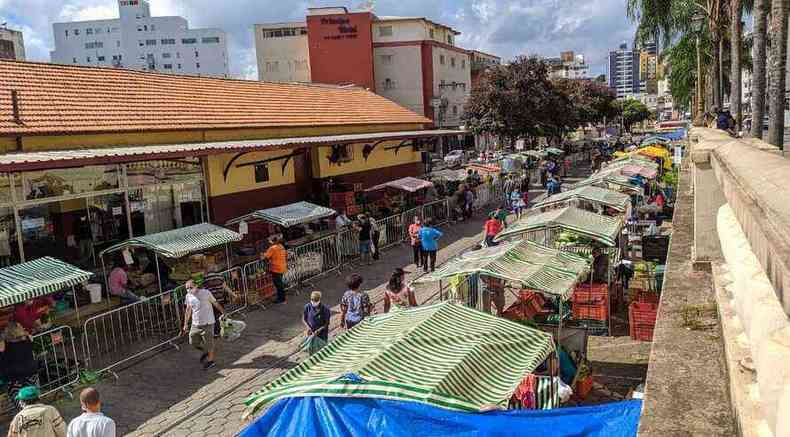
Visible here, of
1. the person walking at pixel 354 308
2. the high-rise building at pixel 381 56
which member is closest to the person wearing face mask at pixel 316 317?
the person walking at pixel 354 308

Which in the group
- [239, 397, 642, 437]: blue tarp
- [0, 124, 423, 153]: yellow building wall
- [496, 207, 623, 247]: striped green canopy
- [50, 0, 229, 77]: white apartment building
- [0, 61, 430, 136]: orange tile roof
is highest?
[50, 0, 229, 77]: white apartment building

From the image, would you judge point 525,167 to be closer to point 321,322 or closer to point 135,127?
point 135,127

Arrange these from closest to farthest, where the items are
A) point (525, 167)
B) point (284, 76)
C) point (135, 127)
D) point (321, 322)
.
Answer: point (321, 322) < point (135, 127) < point (525, 167) < point (284, 76)

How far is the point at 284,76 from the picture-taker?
6338 centimetres

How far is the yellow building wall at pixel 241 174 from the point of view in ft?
55.0

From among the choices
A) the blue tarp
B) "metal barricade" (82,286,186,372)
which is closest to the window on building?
"metal barricade" (82,286,186,372)

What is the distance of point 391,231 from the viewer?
20.0m

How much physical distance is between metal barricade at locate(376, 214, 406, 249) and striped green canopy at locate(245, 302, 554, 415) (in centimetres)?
1182

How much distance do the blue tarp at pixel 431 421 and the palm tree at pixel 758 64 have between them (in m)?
9.33

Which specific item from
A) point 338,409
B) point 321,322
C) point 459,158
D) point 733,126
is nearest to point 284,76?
point 459,158

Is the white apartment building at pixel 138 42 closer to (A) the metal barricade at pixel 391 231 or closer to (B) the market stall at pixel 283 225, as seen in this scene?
(A) the metal barricade at pixel 391 231

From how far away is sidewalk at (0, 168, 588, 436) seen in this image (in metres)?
8.62

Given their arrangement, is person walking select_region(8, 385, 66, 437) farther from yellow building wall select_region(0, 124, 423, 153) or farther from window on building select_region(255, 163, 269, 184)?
window on building select_region(255, 163, 269, 184)

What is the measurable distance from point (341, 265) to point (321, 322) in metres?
7.48
